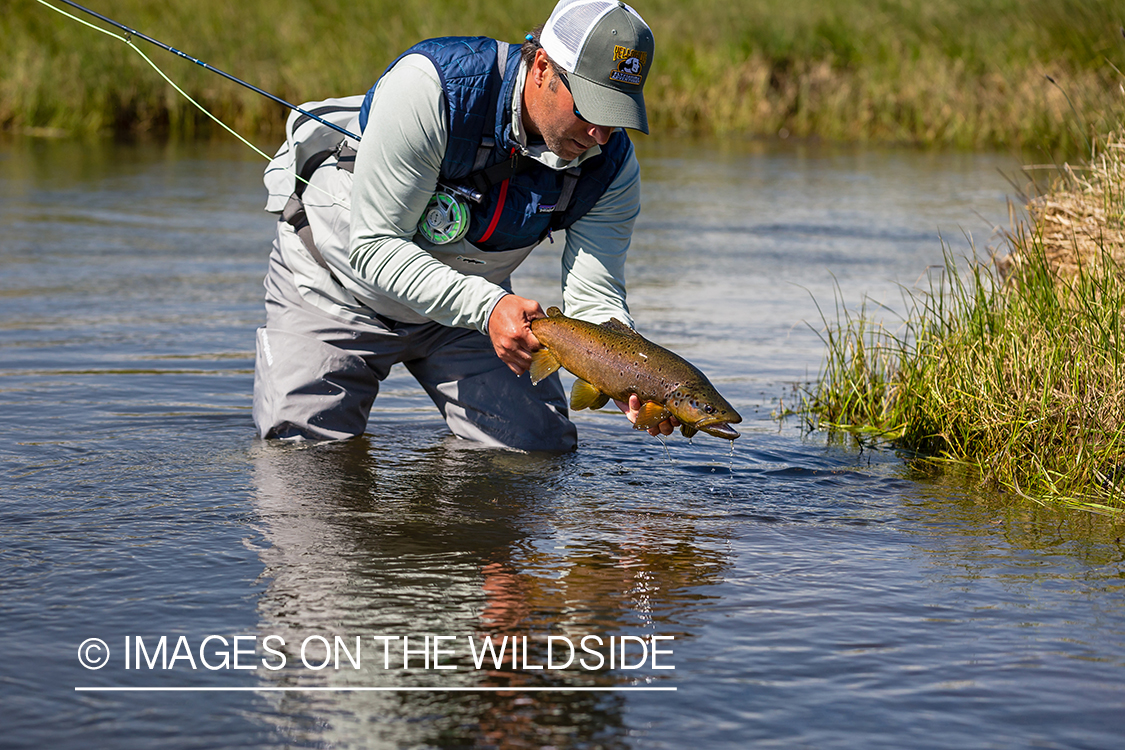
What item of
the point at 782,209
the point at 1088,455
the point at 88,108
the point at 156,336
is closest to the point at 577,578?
the point at 1088,455

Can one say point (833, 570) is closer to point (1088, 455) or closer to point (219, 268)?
point (1088, 455)

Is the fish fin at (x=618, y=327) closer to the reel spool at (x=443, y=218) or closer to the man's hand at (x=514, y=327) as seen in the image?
the man's hand at (x=514, y=327)

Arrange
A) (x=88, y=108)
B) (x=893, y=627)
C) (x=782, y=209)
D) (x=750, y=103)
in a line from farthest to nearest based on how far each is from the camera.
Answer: (x=750, y=103) → (x=88, y=108) → (x=782, y=209) → (x=893, y=627)

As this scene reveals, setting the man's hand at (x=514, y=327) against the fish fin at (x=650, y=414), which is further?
the man's hand at (x=514, y=327)

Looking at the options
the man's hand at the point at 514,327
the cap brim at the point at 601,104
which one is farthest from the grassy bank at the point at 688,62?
the man's hand at the point at 514,327

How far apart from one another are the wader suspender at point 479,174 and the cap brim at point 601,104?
0.43m

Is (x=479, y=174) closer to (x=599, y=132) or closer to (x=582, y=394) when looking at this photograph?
(x=599, y=132)

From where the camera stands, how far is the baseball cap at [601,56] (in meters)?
4.31

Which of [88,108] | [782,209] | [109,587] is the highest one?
[88,108]

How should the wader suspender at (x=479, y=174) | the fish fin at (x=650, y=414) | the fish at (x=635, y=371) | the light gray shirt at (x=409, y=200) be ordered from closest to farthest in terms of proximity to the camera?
1. the fish at (x=635, y=371)
2. the fish fin at (x=650, y=414)
3. the light gray shirt at (x=409, y=200)
4. the wader suspender at (x=479, y=174)

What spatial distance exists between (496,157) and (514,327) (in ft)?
2.25

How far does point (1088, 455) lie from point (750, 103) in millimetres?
15661

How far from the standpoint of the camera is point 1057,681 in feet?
11.0

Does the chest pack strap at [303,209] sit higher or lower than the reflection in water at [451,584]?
higher
